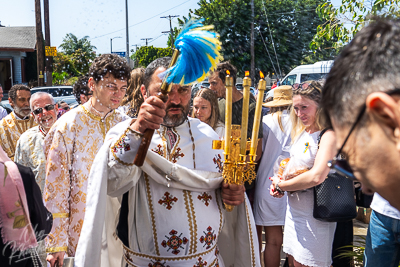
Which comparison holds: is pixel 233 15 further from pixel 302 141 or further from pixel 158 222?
pixel 158 222

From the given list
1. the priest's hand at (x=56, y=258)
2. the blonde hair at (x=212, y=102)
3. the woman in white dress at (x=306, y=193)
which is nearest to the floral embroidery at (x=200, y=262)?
the priest's hand at (x=56, y=258)

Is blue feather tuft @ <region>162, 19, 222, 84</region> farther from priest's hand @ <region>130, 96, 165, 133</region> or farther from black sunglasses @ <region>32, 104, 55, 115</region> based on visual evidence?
black sunglasses @ <region>32, 104, 55, 115</region>

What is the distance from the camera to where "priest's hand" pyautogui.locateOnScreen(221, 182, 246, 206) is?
2.04 m

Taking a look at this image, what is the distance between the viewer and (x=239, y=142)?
1908mm

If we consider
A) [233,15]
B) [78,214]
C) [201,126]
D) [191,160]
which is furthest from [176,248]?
[233,15]

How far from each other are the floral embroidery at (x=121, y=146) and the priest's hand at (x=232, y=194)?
57 centimetres

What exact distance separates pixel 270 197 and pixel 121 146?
2.58 meters

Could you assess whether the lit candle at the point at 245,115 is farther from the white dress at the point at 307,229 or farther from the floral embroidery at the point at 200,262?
the white dress at the point at 307,229

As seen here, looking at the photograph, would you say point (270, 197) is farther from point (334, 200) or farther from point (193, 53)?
point (193, 53)

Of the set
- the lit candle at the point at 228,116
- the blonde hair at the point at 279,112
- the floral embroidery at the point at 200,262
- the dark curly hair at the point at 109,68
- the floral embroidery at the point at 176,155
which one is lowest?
the floral embroidery at the point at 200,262

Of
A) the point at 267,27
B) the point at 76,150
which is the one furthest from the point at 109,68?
the point at 267,27

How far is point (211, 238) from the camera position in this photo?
2.12m

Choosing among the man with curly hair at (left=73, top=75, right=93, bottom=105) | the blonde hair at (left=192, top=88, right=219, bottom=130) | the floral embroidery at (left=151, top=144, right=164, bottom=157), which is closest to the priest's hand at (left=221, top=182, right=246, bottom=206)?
the floral embroidery at (left=151, top=144, right=164, bottom=157)

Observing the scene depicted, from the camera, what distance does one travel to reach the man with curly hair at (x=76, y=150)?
2.67 m
